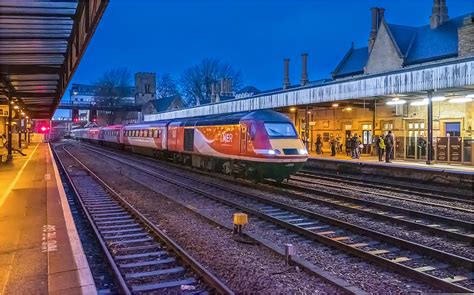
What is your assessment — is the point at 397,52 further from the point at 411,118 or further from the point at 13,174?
the point at 13,174

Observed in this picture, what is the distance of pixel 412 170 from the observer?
62.4 ft

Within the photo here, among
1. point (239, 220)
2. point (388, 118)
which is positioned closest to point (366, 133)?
point (388, 118)

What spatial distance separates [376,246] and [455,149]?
49.6ft

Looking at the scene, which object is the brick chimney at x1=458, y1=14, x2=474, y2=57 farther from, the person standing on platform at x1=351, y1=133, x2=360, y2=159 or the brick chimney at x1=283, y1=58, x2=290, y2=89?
the brick chimney at x1=283, y1=58, x2=290, y2=89

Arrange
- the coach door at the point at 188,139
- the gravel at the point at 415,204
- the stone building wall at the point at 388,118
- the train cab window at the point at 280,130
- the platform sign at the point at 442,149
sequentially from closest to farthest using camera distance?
the gravel at the point at 415,204 → the train cab window at the point at 280,130 → the platform sign at the point at 442,149 → the coach door at the point at 188,139 → the stone building wall at the point at 388,118

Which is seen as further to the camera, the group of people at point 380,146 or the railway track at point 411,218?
the group of people at point 380,146

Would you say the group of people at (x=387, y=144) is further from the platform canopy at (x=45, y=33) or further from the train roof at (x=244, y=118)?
the platform canopy at (x=45, y=33)

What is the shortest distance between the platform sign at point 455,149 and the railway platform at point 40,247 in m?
17.8

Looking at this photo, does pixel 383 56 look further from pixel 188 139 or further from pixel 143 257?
pixel 143 257

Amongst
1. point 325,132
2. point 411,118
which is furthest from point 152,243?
point 325,132

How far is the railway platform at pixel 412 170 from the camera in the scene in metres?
17.0

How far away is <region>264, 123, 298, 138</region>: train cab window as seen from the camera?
15.8 meters

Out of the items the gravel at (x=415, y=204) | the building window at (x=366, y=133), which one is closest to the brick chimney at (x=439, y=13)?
the building window at (x=366, y=133)

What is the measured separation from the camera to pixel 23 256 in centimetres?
659
